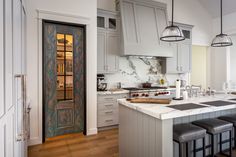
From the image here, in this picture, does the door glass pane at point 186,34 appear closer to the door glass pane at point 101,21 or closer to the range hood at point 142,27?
the range hood at point 142,27

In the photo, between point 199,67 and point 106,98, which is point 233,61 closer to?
point 199,67

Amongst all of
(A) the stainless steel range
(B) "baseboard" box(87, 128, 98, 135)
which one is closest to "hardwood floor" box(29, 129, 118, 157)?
(B) "baseboard" box(87, 128, 98, 135)

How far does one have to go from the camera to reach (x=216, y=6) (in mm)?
5496

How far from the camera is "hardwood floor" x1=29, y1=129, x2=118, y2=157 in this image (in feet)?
8.66

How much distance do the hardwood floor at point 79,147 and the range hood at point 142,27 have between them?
2.16 meters

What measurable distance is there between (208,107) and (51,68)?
9.55ft

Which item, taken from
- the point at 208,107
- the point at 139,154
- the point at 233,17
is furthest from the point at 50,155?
the point at 233,17

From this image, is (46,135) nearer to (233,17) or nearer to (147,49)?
(147,49)

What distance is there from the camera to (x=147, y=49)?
4.29 meters

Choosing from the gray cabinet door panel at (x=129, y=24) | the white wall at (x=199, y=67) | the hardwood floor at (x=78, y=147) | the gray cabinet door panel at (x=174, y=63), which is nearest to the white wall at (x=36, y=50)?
the hardwood floor at (x=78, y=147)

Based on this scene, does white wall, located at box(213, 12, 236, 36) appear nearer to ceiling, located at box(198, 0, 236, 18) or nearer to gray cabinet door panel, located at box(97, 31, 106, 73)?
Result: ceiling, located at box(198, 0, 236, 18)

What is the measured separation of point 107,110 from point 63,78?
132cm

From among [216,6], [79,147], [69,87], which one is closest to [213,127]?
[79,147]

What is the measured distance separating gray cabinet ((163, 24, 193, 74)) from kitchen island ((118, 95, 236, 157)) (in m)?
2.75
